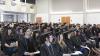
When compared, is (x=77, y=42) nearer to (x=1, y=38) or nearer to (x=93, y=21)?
(x=1, y=38)

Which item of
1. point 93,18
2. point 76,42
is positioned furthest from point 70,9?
point 76,42

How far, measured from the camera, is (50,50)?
6148 mm

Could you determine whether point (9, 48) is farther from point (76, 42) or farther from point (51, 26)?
point (51, 26)

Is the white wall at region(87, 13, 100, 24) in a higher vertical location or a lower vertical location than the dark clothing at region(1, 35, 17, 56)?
higher

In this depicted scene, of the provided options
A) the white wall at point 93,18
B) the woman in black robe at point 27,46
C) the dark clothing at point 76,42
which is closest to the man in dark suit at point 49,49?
the woman in black robe at point 27,46

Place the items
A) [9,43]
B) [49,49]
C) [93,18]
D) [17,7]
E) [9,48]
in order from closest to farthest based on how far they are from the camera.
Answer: [49,49], [9,48], [9,43], [17,7], [93,18]

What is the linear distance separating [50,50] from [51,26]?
15.2 ft

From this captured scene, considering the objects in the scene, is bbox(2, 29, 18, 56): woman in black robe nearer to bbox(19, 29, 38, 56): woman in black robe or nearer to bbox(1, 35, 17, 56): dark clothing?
bbox(1, 35, 17, 56): dark clothing

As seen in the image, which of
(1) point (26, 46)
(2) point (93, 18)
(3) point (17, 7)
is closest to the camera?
(1) point (26, 46)

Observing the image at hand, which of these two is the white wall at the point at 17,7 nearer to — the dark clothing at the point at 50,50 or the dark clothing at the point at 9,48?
the dark clothing at the point at 9,48

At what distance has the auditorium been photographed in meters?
6.59

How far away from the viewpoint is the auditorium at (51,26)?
6591 mm

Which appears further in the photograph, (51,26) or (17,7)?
(17,7)

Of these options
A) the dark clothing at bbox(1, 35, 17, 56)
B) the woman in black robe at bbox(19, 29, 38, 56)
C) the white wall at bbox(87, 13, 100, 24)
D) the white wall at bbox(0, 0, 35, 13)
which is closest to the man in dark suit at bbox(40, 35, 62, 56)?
the woman in black robe at bbox(19, 29, 38, 56)
